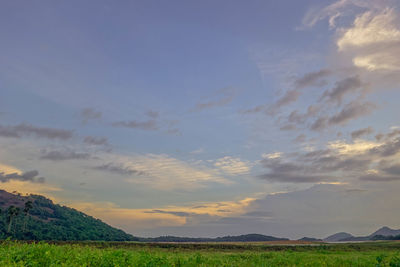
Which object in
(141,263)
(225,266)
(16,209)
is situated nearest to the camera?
(141,263)

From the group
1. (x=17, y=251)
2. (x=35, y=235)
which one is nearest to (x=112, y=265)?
(x=17, y=251)

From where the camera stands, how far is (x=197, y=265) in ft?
69.9

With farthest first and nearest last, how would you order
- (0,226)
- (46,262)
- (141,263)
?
(0,226) → (141,263) → (46,262)

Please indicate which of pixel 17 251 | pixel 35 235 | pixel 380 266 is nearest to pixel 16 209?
pixel 35 235

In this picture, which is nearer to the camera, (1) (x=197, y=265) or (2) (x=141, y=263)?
(2) (x=141, y=263)

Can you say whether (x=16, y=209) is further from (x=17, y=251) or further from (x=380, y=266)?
(x=380, y=266)

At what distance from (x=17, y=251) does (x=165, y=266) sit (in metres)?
8.36

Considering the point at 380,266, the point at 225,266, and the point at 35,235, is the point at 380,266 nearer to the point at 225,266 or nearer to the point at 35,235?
the point at 225,266

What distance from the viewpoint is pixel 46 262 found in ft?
58.0

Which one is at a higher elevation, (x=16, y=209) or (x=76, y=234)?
(x=16, y=209)

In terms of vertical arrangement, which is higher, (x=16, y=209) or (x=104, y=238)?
(x=16, y=209)

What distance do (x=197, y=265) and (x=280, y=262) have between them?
8.41 meters

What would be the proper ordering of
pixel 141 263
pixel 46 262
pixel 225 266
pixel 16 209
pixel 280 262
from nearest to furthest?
pixel 46 262 < pixel 141 263 < pixel 225 266 < pixel 280 262 < pixel 16 209

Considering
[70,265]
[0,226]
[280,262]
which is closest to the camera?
[70,265]
